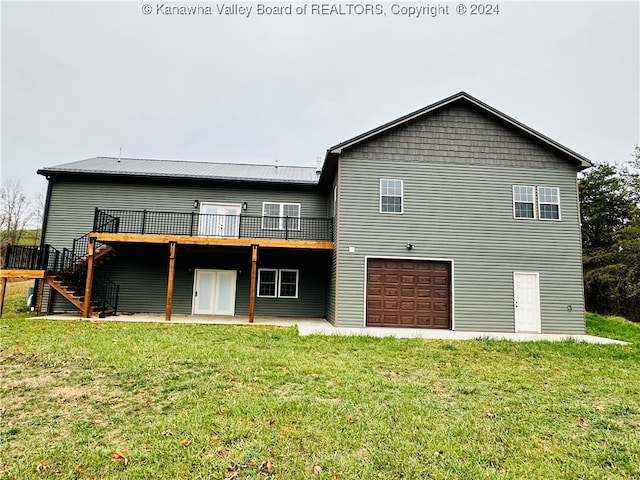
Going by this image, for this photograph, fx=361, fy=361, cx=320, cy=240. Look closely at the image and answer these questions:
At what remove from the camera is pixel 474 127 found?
12500 mm

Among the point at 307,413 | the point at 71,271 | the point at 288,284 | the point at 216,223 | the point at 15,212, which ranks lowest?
the point at 307,413

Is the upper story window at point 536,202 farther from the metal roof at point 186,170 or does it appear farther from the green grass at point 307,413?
the metal roof at point 186,170

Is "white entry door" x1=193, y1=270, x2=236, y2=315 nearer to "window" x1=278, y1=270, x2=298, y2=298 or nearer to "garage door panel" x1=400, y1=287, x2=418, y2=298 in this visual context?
"window" x1=278, y1=270, x2=298, y2=298

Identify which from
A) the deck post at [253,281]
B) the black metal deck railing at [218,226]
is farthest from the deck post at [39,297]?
the deck post at [253,281]

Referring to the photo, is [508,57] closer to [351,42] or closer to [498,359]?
[351,42]

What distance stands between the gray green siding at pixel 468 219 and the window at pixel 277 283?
12.3ft

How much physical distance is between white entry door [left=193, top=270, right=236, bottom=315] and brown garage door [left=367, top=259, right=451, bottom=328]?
241 inches

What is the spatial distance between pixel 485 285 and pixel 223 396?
1001 cm

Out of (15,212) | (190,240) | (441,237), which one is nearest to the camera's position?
(441,237)

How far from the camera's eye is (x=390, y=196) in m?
12.2

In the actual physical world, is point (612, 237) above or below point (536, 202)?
above

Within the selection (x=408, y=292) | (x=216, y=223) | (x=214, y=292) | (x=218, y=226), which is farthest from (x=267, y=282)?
(x=408, y=292)

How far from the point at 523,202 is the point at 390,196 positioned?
4639 millimetres

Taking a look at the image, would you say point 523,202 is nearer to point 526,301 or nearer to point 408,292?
point 526,301
